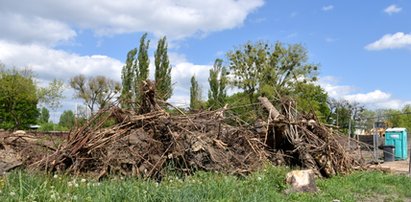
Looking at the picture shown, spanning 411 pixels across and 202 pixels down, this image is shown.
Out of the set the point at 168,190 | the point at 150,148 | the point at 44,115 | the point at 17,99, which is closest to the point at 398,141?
the point at 150,148

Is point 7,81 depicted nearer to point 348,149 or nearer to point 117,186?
point 348,149

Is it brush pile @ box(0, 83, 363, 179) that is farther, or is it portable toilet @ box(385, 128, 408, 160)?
portable toilet @ box(385, 128, 408, 160)

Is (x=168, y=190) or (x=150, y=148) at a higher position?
(x=150, y=148)

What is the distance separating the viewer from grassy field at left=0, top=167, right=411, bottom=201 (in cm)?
521

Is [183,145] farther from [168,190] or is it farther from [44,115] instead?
[44,115]

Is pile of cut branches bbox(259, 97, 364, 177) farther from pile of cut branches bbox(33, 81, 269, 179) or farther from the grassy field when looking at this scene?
the grassy field

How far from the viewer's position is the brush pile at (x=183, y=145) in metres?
9.06

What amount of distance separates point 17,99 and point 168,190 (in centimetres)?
3754

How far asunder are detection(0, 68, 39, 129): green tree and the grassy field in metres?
33.9

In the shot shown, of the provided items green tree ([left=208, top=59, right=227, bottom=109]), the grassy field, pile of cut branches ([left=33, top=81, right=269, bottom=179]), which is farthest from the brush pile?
green tree ([left=208, top=59, right=227, bottom=109])

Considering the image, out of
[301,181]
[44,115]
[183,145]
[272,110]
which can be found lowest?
[301,181]

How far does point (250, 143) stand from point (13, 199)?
6.55 m

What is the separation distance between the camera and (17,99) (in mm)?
39781

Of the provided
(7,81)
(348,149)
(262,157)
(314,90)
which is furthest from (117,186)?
(7,81)
